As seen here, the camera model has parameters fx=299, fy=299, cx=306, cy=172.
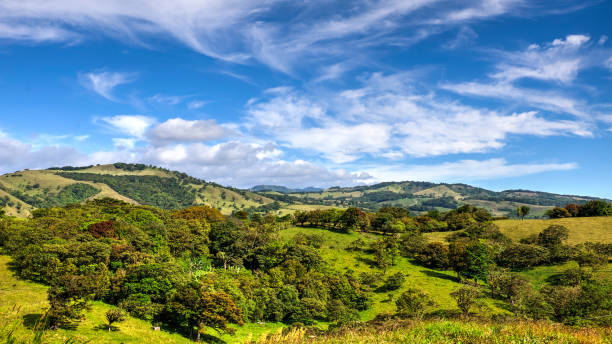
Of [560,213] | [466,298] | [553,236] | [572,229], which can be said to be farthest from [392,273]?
[560,213]

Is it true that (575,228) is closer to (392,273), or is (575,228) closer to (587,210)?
(587,210)

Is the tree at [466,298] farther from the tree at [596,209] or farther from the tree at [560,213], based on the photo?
the tree at [560,213]

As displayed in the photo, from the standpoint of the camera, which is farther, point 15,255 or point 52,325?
point 15,255

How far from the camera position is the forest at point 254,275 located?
46.3 metres

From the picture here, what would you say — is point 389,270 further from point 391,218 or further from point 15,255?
point 15,255

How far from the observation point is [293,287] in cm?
6581

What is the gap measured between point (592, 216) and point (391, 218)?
3181 inches

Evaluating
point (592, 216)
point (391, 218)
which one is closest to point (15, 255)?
point (391, 218)

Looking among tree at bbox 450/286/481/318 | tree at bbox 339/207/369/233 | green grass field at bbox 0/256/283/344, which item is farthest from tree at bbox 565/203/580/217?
green grass field at bbox 0/256/283/344

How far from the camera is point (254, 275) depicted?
82.4 metres

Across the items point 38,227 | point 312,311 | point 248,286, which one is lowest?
point 312,311

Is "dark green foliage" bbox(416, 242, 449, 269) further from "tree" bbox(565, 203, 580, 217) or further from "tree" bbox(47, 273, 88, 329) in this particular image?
"tree" bbox(47, 273, 88, 329)

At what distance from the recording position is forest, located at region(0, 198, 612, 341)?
152 ft

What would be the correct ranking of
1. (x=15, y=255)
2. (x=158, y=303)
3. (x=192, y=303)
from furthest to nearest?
1. (x=15, y=255)
2. (x=158, y=303)
3. (x=192, y=303)
